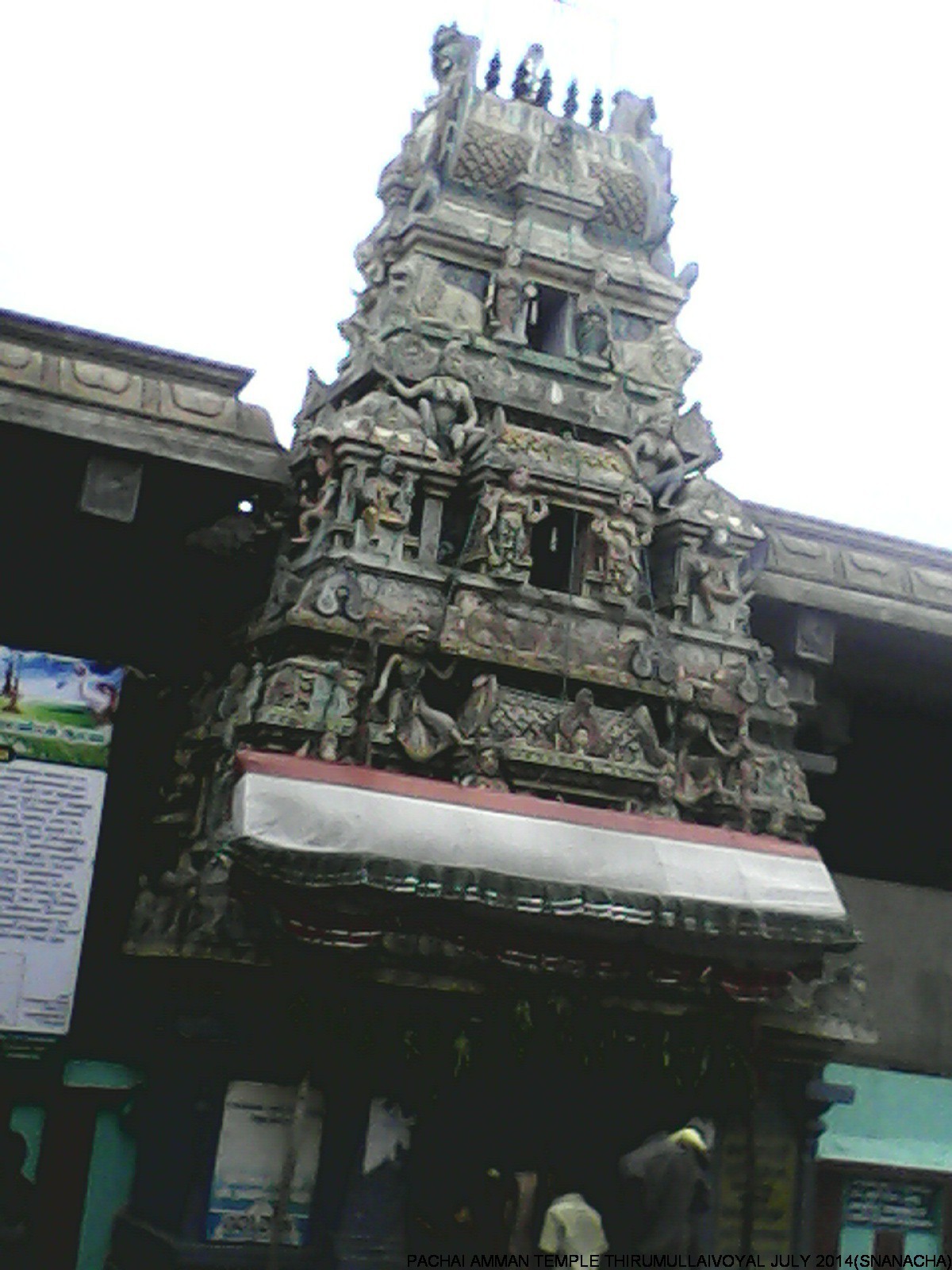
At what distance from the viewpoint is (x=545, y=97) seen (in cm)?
1540

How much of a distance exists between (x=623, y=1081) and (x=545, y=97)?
29.5ft

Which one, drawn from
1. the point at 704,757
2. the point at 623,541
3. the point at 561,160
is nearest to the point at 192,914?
the point at 704,757

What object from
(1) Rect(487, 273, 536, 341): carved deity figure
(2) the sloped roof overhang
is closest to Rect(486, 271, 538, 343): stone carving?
(1) Rect(487, 273, 536, 341): carved deity figure

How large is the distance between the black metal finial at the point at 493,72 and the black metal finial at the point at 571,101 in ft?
2.27

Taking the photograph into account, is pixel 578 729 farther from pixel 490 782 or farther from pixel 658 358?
pixel 658 358

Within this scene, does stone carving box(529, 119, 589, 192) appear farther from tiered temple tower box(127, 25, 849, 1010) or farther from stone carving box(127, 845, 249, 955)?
stone carving box(127, 845, 249, 955)

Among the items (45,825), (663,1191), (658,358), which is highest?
(658,358)

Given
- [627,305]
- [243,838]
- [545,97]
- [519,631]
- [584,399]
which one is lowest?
[243,838]

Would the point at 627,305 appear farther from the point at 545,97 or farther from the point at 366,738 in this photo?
the point at 366,738

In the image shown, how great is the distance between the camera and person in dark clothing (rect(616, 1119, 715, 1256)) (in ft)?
34.7

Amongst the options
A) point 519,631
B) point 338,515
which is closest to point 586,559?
point 519,631

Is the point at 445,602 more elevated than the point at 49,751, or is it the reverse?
the point at 445,602

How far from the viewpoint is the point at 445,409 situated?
1326cm

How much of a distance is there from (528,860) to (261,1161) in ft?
9.75
